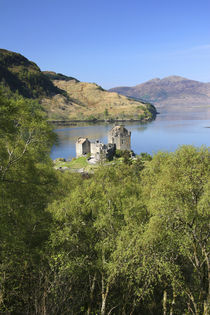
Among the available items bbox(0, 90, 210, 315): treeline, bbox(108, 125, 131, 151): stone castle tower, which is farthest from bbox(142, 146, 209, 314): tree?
bbox(108, 125, 131, 151): stone castle tower

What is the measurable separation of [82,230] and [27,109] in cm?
874

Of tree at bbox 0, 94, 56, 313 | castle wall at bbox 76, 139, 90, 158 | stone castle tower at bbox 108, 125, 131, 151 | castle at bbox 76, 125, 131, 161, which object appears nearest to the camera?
tree at bbox 0, 94, 56, 313

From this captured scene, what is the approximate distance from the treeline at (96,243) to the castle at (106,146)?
51.7 meters

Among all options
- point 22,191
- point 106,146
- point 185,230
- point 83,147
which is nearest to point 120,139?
point 106,146

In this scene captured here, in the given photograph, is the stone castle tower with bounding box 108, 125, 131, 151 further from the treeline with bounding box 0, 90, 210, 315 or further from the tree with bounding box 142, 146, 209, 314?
the tree with bounding box 142, 146, 209, 314

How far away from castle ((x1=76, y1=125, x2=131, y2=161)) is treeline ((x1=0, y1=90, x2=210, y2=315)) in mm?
51750

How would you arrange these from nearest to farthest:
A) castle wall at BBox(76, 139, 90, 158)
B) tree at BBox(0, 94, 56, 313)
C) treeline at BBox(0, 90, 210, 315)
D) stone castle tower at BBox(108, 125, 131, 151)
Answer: treeline at BBox(0, 90, 210, 315) → tree at BBox(0, 94, 56, 313) → castle wall at BBox(76, 139, 90, 158) → stone castle tower at BBox(108, 125, 131, 151)

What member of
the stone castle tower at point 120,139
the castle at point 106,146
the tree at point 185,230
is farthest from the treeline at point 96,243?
the stone castle tower at point 120,139

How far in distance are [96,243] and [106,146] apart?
60895 millimetres

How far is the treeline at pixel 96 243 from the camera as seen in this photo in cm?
1112

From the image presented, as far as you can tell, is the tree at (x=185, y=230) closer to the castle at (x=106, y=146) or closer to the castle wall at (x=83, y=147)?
the castle at (x=106, y=146)

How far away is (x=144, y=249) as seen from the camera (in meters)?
12.1

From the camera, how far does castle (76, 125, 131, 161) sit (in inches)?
2855

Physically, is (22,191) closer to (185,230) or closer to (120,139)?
(185,230)
